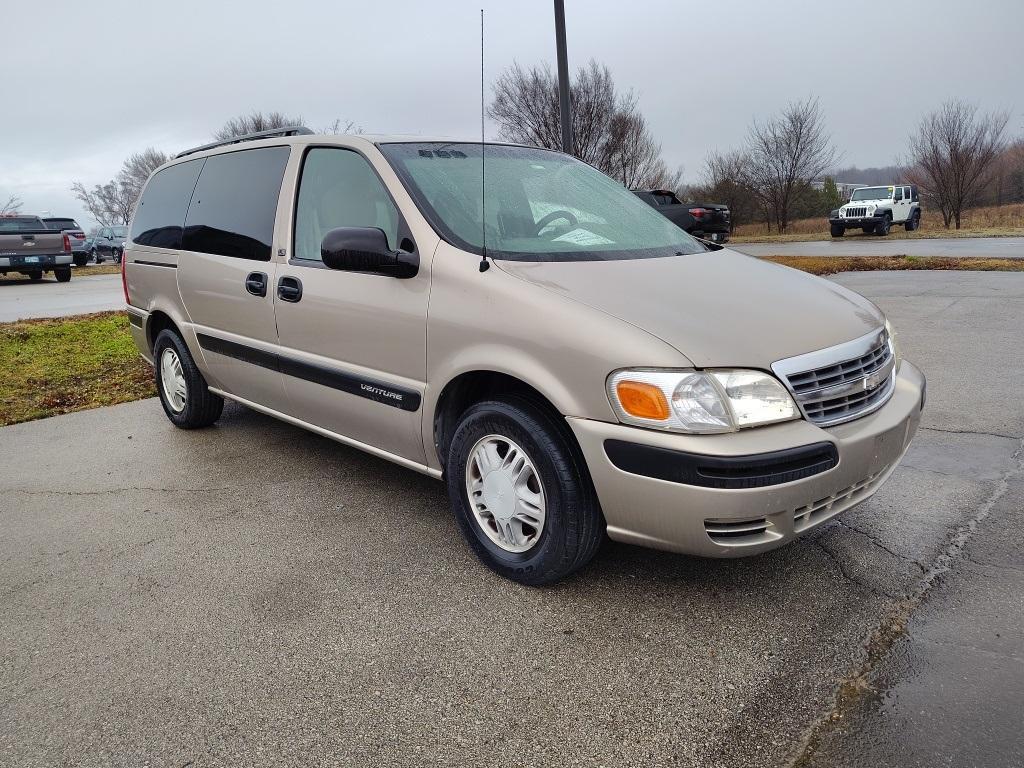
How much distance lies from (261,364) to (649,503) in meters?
2.46

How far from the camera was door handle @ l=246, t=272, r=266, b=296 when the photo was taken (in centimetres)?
397

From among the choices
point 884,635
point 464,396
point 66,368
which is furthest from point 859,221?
point 884,635

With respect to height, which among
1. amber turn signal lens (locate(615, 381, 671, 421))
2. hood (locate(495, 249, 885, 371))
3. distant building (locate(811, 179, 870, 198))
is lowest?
amber turn signal lens (locate(615, 381, 671, 421))

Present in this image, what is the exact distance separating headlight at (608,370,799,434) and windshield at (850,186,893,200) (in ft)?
96.6

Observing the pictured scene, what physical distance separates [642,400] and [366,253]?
4.35ft

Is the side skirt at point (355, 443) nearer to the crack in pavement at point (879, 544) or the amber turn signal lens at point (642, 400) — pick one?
the amber turn signal lens at point (642, 400)

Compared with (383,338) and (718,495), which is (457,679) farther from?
(383,338)

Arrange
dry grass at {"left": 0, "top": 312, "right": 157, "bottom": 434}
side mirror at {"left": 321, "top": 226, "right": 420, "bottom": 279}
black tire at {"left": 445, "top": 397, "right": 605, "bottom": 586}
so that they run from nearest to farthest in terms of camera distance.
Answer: black tire at {"left": 445, "top": 397, "right": 605, "bottom": 586} < side mirror at {"left": 321, "top": 226, "right": 420, "bottom": 279} < dry grass at {"left": 0, "top": 312, "right": 157, "bottom": 434}

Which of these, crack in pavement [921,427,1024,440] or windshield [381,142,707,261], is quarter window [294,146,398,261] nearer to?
windshield [381,142,707,261]

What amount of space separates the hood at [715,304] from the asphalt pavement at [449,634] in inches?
34.1

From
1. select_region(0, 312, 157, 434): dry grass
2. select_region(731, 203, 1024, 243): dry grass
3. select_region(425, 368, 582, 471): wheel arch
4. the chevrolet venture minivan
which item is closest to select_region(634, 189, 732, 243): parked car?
select_region(731, 203, 1024, 243): dry grass

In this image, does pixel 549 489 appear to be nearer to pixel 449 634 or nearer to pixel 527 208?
pixel 449 634

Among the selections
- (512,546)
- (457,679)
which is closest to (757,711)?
(457,679)

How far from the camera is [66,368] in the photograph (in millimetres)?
7406
